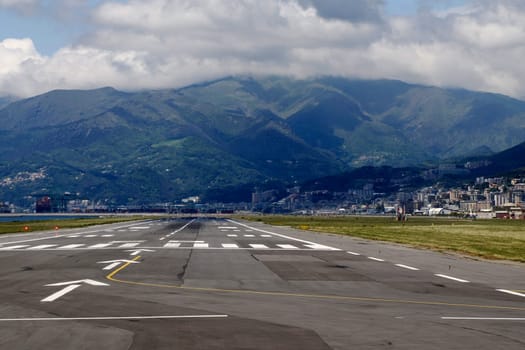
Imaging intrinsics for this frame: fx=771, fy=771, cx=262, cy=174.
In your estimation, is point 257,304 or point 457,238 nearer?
point 257,304

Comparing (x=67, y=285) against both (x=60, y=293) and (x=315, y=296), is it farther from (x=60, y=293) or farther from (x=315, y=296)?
(x=315, y=296)

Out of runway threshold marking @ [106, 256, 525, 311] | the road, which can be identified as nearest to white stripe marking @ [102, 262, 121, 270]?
the road

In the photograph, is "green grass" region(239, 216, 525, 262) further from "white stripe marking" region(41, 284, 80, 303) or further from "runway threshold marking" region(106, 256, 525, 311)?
"white stripe marking" region(41, 284, 80, 303)

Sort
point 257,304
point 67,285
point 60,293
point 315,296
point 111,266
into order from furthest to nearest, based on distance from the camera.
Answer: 1. point 111,266
2. point 67,285
3. point 315,296
4. point 60,293
5. point 257,304

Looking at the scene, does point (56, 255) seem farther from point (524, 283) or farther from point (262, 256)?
point (524, 283)

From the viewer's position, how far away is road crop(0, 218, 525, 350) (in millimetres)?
14109

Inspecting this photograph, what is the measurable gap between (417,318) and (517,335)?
267cm

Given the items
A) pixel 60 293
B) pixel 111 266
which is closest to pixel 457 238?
pixel 111 266

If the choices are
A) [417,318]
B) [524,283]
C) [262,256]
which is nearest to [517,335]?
[417,318]

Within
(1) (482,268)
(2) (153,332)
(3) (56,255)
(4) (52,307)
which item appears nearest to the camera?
(2) (153,332)

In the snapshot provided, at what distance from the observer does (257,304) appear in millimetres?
19578

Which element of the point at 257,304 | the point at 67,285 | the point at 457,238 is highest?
the point at 457,238

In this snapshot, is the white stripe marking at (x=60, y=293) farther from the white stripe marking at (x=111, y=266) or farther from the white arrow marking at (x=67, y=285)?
the white stripe marking at (x=111, y=266)

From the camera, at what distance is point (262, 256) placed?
39969 millimetres
